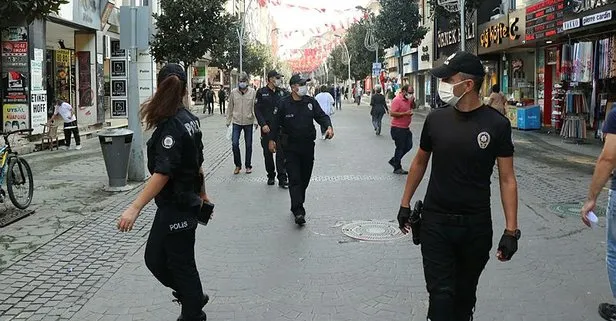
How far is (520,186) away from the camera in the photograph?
10492 mm

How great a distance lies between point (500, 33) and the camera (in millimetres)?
24125

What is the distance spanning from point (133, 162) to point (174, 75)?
7.11 metres

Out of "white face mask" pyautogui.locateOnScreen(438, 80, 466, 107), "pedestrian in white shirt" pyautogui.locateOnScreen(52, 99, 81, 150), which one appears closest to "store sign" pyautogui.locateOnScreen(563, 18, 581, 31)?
"pedestrian in white shirt" pyautogui.locateOnScreen(52, 99, 81, 150)

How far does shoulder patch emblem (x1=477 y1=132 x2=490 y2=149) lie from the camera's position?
3.39m

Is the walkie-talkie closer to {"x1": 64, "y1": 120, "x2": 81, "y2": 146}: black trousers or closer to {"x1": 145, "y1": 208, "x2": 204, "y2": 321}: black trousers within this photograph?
{"x1": 145, "y1": 208, "x2": 204, "y2": 321}: black trousers

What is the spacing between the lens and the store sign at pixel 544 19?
18328mm

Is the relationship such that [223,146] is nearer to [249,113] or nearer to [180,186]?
[249,113]

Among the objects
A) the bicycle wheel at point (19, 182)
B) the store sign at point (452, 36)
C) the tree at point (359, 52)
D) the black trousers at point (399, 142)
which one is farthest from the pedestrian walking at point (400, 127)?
the tree at point (359, 52)

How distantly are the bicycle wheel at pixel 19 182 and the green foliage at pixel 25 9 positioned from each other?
6.07ft

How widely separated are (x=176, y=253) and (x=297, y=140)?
3.81 meters

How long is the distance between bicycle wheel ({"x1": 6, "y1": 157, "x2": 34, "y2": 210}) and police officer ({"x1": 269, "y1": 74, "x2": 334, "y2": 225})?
3.40 m

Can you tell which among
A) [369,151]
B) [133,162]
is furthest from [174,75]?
[369,151]

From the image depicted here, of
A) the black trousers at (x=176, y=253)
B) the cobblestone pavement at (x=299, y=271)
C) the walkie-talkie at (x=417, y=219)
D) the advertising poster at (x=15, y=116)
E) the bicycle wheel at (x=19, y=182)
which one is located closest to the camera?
the walkie-talkie at (x=417, y=219)

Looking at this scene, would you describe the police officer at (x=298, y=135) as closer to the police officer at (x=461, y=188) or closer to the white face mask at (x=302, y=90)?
the white face mask at (x=302, y=90)
